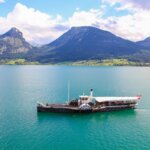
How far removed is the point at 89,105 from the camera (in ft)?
295

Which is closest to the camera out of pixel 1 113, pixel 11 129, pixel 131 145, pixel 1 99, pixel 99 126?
pixel 131 145

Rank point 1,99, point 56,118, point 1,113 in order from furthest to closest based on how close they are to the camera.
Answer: point 1,99, point 1,113, point 56,118

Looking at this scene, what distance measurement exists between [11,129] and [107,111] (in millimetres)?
35992

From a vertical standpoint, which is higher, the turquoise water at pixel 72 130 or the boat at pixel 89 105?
the boat at pixel 89 105

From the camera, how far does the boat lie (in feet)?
291

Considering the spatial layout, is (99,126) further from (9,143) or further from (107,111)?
(9,143)

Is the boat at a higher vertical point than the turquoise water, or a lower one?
higher

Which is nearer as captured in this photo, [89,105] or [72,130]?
[72,130]

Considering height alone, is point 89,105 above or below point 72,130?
above

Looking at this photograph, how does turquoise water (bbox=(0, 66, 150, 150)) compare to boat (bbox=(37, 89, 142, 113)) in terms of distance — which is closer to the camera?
turquoise water (bbox=(0, 66, 150, 150))

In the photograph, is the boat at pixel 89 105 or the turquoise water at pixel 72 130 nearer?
the turquoise water at pixel 72 130

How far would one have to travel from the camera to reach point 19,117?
8412 centimetres

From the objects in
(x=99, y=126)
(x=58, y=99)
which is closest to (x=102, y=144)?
(x=99, y=126)

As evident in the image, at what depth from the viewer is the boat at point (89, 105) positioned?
8869 centimetres
